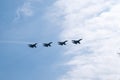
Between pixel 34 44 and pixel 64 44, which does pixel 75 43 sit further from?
pixel 34 44

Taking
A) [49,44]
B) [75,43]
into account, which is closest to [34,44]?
[49,44]

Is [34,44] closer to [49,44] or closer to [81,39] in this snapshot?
[49,44]

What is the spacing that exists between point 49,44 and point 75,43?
352 inches

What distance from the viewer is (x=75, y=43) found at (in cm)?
9625

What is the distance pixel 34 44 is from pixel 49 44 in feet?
16.8

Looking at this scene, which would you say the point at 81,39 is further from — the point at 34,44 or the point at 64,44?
the point at 34,44

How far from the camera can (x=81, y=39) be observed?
96.4 meters

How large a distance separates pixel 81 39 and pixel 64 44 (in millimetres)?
5843

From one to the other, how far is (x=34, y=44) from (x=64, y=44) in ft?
33.8

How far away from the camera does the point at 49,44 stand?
9888 cm

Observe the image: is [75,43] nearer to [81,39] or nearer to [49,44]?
[81,39]

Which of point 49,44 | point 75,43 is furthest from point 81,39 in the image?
point 49,44

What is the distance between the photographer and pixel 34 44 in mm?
99625

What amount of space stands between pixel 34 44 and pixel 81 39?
15981 mm
